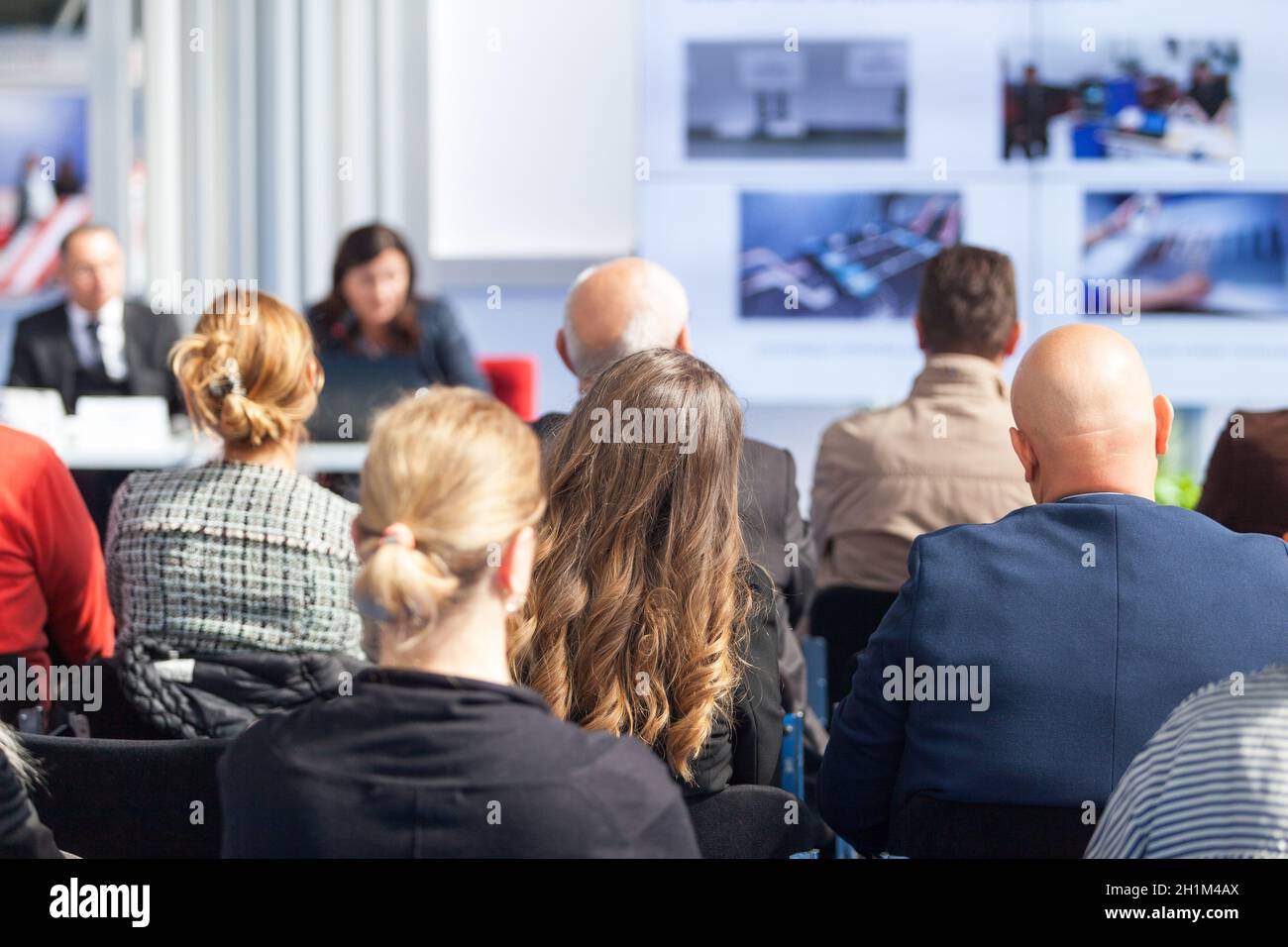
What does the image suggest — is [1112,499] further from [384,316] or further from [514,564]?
[384,316]

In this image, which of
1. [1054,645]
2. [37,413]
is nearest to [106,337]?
[37,413]

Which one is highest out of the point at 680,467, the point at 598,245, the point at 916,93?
the point at 916,93

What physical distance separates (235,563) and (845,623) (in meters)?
1.27

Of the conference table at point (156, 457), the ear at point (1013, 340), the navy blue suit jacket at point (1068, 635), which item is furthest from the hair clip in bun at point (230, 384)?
the conference table at point (156, 457)

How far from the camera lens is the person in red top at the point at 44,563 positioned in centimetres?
233

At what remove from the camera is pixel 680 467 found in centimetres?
179

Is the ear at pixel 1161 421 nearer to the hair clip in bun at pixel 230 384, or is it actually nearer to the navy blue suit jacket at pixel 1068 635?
the navy blue suit jacket at pixel 1068 635

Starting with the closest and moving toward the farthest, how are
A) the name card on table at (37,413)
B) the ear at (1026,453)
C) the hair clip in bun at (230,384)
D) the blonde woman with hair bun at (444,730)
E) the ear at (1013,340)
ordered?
the blonde woman with hair bun at (444,730) → the ear at (1026,453) → the hair clip in bun at (230,384) → the ear at (1013,340) → the name card on table at (37,413)

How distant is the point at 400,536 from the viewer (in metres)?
1.29

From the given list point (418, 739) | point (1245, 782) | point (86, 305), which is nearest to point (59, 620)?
point (418, 739)

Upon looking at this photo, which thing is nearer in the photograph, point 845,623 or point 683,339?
point 683,339

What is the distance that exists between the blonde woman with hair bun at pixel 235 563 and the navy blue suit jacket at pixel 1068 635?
900 mm
